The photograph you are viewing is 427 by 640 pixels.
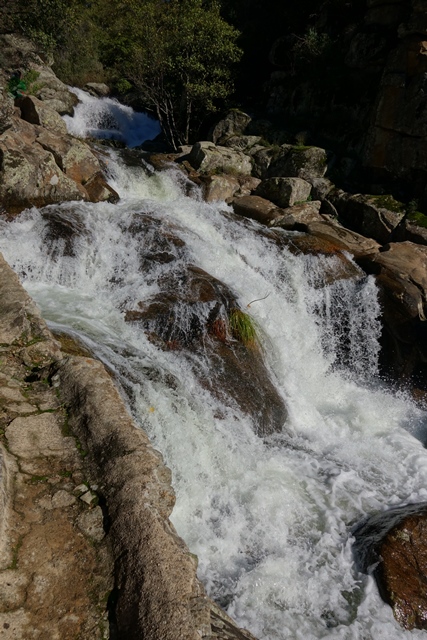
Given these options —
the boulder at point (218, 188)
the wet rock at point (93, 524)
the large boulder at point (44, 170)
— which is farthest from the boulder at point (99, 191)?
the wet rock at point (93, 524)

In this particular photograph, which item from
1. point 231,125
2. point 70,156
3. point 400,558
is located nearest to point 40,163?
point 70,156

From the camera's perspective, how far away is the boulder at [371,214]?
504 inches

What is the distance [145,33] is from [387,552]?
17832 millimetres

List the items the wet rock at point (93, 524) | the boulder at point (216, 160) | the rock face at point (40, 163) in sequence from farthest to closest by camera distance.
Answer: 1. the boulder at point (216, 160)
2. the rock face at point (40, 163)
3. the wet rock at point (93, 524)

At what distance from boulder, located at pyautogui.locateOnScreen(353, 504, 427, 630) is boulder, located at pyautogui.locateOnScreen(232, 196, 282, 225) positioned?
892cm

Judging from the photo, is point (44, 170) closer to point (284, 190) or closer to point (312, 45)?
point (284, 190)

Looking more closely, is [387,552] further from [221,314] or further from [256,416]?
[221,314]

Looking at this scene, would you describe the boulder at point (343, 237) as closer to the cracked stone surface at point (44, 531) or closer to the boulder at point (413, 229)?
the boulder at point (413, 229)

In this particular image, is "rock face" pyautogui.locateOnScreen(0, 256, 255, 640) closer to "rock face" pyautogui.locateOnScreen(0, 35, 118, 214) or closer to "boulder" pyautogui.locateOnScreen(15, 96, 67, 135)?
"rock face" pyautogui.locateOnScreen(0, 35, 118, 214)

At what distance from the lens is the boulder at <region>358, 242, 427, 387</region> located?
9.89 m

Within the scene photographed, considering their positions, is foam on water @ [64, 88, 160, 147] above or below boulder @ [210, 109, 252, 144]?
below

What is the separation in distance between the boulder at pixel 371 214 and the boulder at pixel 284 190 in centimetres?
115

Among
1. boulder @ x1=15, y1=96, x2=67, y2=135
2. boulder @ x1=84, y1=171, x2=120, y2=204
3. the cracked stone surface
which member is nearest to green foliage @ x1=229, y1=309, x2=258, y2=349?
the cracked stone surface

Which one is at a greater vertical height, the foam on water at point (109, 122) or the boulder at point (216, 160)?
the boulder at point (216, 160)
